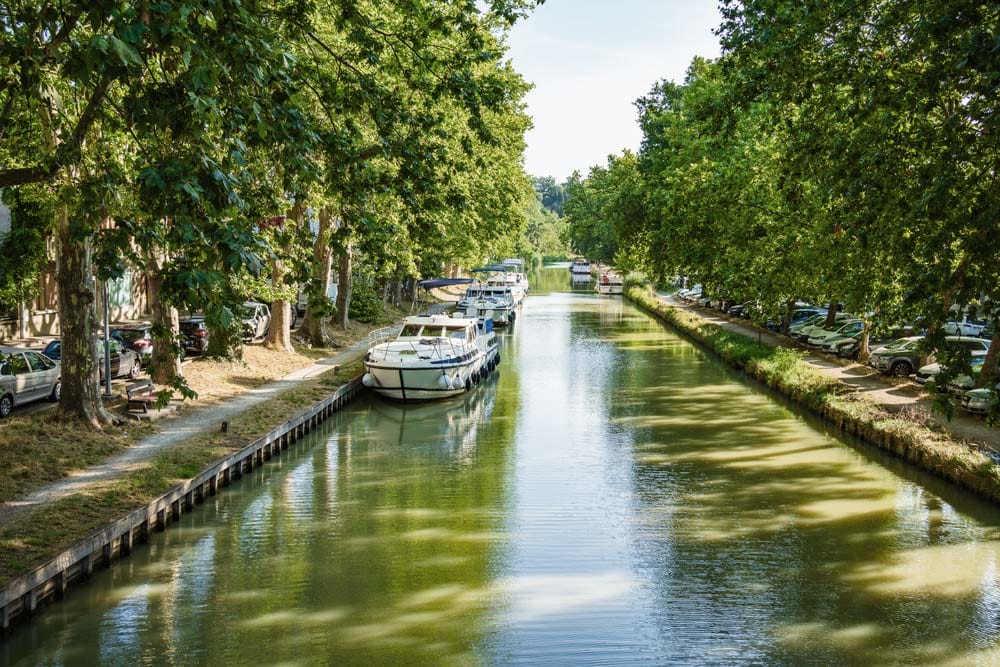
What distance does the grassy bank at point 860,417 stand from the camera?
18.7 metres

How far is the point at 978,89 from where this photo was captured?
11.5 m

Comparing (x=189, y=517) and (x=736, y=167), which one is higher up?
(x=736, y=167)

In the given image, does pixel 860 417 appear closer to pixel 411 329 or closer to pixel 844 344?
pixel 844 344

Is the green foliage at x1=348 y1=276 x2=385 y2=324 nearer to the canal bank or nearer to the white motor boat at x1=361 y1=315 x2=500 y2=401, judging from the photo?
the white motor boat at x1=361 y1=315 x2=500 y2=401

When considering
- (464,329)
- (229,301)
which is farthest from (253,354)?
(229,301)

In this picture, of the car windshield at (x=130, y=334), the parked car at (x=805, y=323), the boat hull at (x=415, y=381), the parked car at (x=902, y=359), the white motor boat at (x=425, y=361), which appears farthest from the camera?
the parked car at (x=805, y=323)

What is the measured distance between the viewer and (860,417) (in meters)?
24.0

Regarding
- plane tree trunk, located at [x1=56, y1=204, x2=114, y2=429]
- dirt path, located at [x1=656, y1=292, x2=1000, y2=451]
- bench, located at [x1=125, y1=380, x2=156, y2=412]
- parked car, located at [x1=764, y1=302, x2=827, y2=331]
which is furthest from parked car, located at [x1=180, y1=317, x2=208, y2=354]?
parked car, located at [x1=764, y1=302, x2=827, y2=331]

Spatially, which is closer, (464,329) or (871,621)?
(871,621)

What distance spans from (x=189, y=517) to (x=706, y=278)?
2656cm

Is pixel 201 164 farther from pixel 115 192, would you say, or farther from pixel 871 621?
pixel 871 621

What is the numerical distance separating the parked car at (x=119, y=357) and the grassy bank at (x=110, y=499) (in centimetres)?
510

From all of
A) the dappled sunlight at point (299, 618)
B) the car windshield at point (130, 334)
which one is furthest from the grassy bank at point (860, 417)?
the car windshield at point (130, 334)

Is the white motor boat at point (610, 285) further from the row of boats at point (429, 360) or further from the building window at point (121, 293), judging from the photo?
the building window at point (121, 293)
